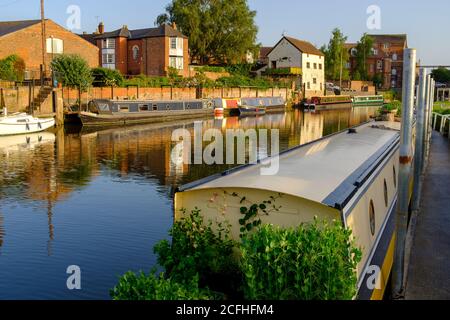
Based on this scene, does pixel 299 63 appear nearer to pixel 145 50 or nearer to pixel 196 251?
pixel 145 50

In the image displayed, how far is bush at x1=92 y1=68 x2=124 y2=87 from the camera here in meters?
43.1

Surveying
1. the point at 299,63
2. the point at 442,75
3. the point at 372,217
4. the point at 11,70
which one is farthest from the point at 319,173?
the point at 442,75

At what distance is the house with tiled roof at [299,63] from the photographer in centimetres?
7262

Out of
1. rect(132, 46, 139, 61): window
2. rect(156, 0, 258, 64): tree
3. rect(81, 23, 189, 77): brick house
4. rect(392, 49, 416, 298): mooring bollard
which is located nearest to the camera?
rect(392, 49, 416, 298): mooring bollard

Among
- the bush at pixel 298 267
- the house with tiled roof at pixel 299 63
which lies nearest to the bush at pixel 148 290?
the bush at pixel 298 267

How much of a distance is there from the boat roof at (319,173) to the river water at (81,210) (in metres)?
1.02

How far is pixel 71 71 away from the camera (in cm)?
3762

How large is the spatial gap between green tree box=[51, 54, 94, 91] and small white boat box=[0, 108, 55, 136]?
697 cm

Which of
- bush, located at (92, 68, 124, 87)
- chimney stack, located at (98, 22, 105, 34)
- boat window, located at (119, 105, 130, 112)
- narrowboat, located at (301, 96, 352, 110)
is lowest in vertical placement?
boat window, located at (119, 105, 130, 112)

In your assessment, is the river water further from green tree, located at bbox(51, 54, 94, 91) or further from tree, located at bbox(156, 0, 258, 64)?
tree, located at bbox(156, 0, 258, 64)

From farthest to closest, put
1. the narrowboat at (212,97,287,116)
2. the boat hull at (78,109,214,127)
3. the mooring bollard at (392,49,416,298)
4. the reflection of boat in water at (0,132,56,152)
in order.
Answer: the narrowboat at (212,97,287,116) < the boat hull at (78,109,214,127) < the reflection of boat in water at (0,132,56,152) < the mooring bollard at (392,49,416,298)

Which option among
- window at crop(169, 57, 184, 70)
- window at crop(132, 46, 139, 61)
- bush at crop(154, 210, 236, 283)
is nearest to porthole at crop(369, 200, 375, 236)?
bush at crop(154, 210, 236, 283)

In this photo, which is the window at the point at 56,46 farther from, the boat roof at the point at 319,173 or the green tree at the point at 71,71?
the boat roof at the point at 319,173
